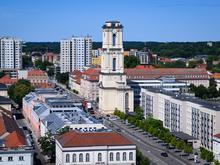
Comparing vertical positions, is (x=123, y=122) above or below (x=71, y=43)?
below

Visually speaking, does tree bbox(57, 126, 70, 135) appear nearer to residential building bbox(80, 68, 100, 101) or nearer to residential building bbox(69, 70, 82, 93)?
residential building bbox(80, 68, 100, 101)

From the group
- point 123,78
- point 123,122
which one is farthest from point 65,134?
point 123,78

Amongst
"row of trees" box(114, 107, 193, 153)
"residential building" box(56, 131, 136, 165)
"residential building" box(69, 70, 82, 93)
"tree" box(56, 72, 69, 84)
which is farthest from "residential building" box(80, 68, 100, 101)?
"residential building" box(56, 131, 136, 165)


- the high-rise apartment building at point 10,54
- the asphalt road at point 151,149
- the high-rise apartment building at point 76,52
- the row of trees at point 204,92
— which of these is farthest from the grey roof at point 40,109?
the high-rise apartment building at point 10,54

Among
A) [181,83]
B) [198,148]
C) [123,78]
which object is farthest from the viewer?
[181,83]

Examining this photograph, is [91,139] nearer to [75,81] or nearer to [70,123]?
[70,123]

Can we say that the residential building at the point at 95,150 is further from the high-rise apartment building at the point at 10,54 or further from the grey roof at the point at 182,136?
the high-rise apartment building at the point at 10,54

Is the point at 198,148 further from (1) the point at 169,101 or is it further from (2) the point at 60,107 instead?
(2) the point at 60,107
